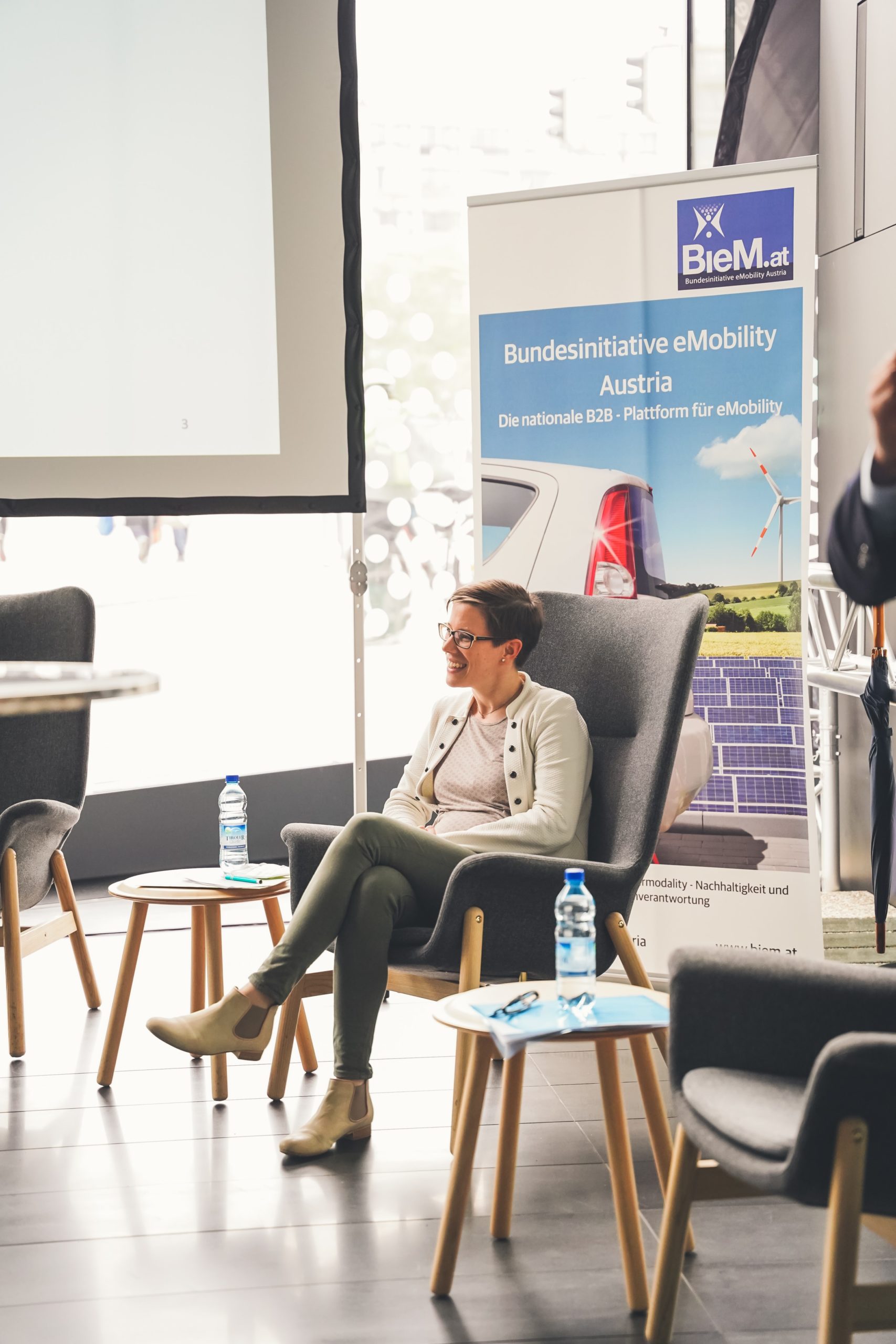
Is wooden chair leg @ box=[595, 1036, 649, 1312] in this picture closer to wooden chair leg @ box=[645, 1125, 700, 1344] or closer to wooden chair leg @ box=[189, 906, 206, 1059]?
wooden chair leg @ box=[645, 1125, 700, 1344]

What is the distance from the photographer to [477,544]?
11.9 ft

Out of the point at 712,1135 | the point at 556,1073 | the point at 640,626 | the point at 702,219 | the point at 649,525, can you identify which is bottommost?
the point at 556,1073

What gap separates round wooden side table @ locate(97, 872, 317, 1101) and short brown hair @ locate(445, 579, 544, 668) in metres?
0.72

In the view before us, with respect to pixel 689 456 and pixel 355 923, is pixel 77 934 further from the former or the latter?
pixel 689 456

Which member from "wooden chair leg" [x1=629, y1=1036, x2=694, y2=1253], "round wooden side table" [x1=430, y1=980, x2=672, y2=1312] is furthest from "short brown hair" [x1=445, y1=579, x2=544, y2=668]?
"wooden chair leg" [x1=629, y1=1036, x2=694, y2=1253]

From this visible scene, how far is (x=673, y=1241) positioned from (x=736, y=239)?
8.53 ft

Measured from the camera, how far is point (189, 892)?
9.04ft

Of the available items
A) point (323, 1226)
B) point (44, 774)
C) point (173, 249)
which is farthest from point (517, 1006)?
point (173, 249)

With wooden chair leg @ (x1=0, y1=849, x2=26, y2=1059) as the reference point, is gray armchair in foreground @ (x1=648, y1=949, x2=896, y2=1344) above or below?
above

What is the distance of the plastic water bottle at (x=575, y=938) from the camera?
196 cm

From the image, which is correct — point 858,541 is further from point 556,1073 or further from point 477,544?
point 477,544

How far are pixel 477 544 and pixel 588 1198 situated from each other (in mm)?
1880

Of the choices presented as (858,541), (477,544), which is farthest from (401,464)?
(858,541)

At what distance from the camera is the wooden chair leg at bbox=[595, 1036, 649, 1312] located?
6.09 ft
